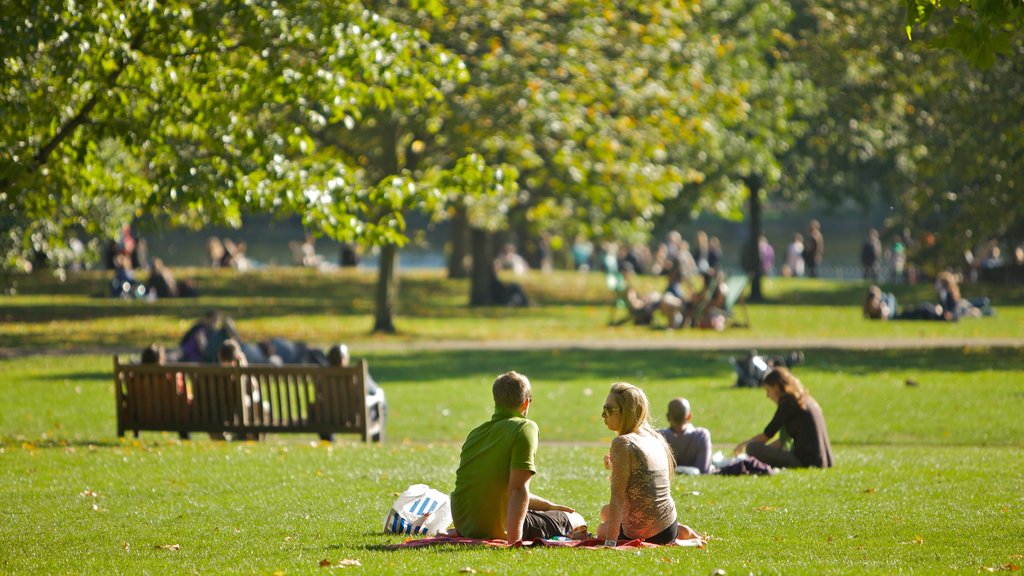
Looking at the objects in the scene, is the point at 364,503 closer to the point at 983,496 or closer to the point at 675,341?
the point at 983,496

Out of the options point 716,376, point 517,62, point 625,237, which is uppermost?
point 517,62

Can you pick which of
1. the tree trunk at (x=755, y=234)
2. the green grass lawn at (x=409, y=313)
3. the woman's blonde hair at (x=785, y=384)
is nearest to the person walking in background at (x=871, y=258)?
the green grass lawn at (x=409, y=313)

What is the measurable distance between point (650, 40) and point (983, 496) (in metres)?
16.2

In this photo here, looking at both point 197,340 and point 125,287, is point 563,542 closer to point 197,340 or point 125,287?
point 197,340

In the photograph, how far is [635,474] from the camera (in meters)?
7.72

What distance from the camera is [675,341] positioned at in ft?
87.3

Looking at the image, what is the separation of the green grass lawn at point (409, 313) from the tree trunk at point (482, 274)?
518mm

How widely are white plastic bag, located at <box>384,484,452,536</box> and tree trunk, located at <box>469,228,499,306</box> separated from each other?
82.0 ft

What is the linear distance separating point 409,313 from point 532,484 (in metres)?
21.0

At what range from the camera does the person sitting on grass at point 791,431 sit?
1169 cm

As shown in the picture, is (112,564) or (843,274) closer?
(112,564)

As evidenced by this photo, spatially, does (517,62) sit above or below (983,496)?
above

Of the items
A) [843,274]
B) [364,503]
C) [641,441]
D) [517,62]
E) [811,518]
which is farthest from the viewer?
[843,274]

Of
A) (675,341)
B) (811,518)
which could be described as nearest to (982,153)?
(675,341)
